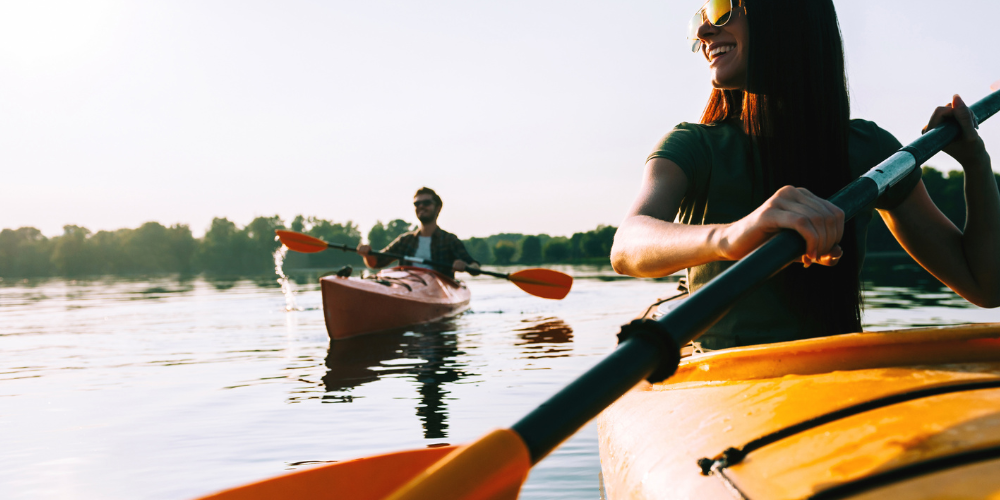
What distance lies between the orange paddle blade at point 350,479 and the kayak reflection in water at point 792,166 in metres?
0.68

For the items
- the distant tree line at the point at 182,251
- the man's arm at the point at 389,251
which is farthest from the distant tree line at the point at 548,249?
the man's arm at the point at 389,251

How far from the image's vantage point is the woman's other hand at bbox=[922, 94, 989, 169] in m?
1.83

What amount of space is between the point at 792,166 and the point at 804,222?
2.29 feet

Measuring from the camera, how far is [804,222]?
1.14 metres

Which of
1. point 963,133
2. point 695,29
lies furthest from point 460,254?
point 963,133

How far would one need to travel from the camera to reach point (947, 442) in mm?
901

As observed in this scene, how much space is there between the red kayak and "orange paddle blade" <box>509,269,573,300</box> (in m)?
1.65

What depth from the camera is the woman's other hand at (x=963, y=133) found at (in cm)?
183

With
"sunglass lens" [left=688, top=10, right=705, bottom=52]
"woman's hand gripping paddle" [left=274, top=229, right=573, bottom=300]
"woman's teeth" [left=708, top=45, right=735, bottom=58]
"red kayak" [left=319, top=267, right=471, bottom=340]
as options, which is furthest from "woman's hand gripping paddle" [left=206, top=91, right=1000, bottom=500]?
"red kayak" [left=319, top=267, right=471, bottom=340]

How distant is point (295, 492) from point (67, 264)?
88.2m

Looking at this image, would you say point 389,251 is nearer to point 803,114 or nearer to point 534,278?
point 534,278

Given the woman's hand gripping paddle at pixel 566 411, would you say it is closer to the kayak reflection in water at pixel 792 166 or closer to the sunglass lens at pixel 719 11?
the kayak reflection in water at pixel 792 166

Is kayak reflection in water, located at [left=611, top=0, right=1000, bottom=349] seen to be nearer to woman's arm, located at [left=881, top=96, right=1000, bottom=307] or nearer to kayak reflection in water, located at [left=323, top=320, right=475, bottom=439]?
woman's arm, located at [left=881, top=96, right=1000, bottom=307]

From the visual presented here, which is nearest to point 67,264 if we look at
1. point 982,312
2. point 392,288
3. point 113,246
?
point 113,246
